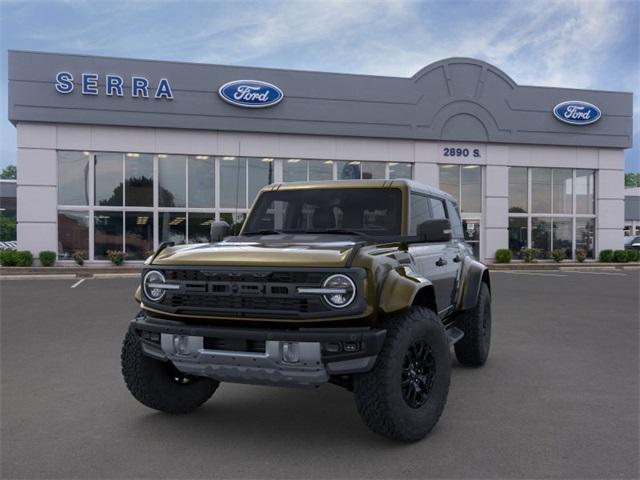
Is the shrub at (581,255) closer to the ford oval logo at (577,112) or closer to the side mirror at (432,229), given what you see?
the ford oval logo at (577,112)

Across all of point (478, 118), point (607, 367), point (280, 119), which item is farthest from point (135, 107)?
point (607, 367)

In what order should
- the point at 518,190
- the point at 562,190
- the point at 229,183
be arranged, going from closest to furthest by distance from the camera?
the point at 229,183 → the point at 518,190 → the point at 562,190

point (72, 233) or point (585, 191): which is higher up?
point (585, 191)

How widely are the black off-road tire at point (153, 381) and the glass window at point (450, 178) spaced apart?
23737mm

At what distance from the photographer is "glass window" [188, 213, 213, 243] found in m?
24.1

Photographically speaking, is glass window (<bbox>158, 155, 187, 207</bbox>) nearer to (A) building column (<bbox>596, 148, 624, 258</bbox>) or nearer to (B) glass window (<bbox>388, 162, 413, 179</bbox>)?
(B) glass window (<bbox>388, 162, 413, 179</bbox>)

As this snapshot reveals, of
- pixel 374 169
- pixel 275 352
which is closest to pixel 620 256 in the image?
pixel 374 169

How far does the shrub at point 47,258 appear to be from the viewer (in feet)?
72.7

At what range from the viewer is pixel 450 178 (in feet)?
89.1

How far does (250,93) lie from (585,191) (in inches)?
686

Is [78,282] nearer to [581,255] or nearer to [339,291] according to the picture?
[339,291]

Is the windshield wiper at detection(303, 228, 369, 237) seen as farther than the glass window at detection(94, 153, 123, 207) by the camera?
→ No

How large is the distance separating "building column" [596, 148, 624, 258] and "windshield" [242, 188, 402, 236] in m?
27.2

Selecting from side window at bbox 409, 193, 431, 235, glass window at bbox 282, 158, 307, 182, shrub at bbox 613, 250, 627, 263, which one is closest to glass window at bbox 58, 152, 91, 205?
glass window at bbox 282, 158, 307, 182
